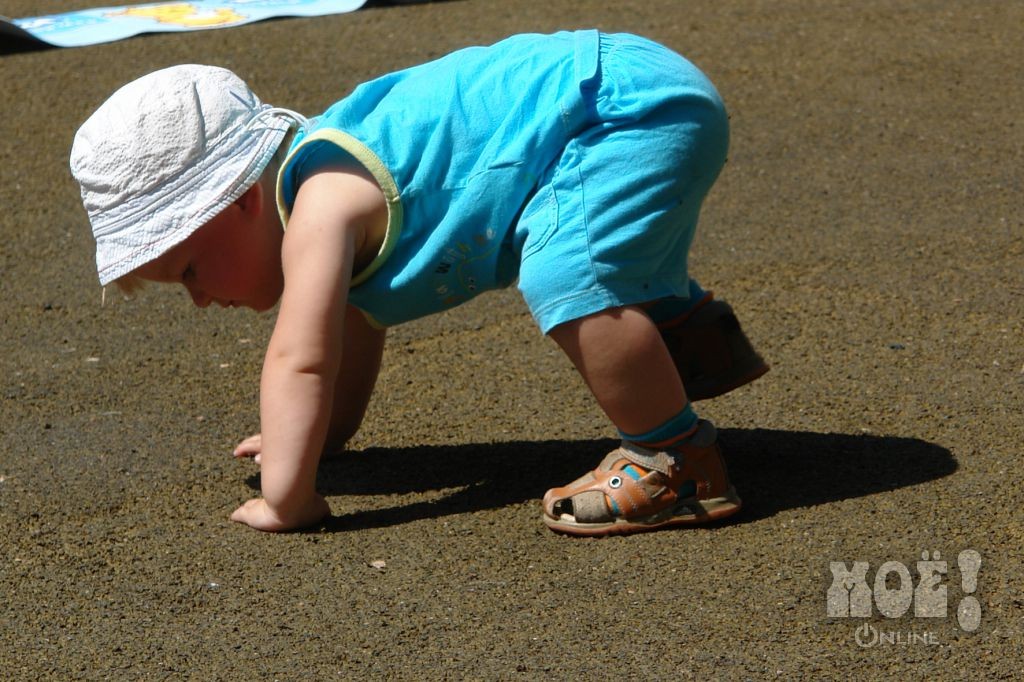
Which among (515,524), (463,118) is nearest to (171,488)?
(515,524)

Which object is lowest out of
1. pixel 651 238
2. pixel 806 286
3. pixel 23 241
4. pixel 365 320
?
pixel 23 241

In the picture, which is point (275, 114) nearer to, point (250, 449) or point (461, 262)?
point (461, 262)

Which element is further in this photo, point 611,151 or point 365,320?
point 365,320

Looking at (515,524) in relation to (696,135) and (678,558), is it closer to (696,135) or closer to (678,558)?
(678,558)

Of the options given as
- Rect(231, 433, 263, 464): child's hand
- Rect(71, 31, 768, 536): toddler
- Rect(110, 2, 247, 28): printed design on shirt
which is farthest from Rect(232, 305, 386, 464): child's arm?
Rect(110, 2, 247, 28): printed design on shirt

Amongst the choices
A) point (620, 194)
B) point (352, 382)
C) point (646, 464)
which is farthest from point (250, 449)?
point (620, 194)

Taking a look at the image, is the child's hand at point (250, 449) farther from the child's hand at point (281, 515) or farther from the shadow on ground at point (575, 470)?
the child's hand at point (281, 515)

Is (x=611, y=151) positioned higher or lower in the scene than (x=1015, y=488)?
higher

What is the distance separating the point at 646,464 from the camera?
8.50 ft

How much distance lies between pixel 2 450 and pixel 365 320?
0.83 meters

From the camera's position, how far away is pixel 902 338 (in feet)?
11.0

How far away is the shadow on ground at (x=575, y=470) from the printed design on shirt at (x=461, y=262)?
0.42 metres

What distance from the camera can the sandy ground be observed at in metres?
2.24

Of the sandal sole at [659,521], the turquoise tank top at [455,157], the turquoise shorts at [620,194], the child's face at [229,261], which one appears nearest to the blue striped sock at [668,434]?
the sandal sole at [659,521]
